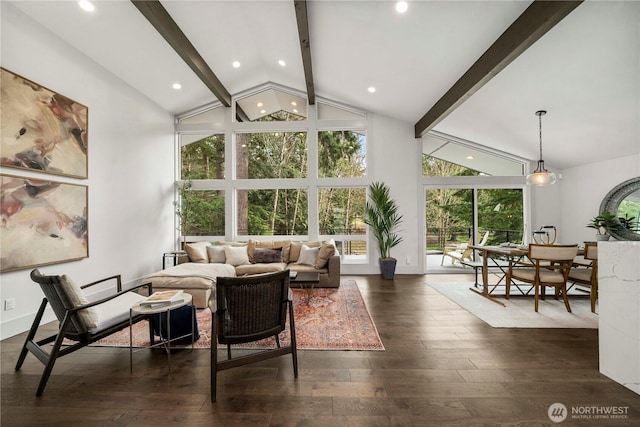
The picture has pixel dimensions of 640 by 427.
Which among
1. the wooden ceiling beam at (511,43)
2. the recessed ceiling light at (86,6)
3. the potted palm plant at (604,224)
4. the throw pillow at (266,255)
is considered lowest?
the throw pillow at (266,255)

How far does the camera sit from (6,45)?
9.57ft

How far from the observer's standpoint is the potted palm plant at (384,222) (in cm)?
559

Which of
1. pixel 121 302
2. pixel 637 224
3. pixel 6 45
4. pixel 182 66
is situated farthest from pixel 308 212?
pixel 637 224

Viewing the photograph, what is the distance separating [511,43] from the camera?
2879mm

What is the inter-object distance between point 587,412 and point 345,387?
1535 mm

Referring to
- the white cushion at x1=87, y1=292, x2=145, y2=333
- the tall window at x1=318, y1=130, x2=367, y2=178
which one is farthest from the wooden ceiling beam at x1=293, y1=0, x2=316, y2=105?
the white cushion at x1=87, y1=292, x2=145, y2=333

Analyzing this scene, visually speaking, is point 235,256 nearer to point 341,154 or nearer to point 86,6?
point 341,154

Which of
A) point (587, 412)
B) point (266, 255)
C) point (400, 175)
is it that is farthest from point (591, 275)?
point (266, 255)

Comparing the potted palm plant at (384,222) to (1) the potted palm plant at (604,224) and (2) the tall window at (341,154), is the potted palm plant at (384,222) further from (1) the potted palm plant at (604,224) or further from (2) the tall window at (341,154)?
(1) the potted palm plant at (604,224)

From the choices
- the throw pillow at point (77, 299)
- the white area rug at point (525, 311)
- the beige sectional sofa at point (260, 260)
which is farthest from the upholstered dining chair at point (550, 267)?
the throw pillow at point (77, 299)

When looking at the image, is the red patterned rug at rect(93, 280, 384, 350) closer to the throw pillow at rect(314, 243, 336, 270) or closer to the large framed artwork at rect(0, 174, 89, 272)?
the throw pillow at rect(314, 243, 336, 270)

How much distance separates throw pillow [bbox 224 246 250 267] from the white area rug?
3.52 metres

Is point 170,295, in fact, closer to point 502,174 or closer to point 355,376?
point 355,376

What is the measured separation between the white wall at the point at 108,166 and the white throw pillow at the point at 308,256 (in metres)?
2.87
